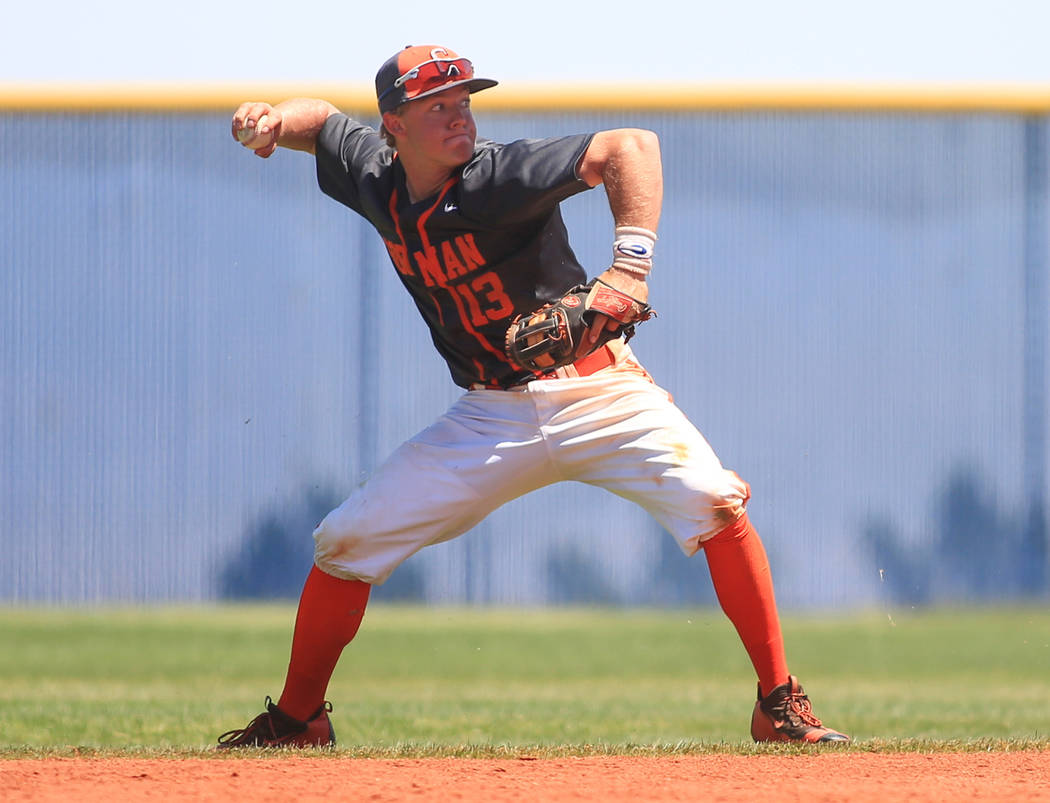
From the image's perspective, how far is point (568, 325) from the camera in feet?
11.8

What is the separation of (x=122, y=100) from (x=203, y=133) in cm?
49

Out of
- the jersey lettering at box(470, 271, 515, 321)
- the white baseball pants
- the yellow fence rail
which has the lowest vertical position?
the white baseball pants

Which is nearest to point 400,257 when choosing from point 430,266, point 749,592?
point 430,266

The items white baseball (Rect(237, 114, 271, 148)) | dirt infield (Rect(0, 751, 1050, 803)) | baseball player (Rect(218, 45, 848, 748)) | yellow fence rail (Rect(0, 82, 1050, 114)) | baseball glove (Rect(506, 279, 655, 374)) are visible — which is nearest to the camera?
dirt infield (Rect(0, 751, 1050, 803))

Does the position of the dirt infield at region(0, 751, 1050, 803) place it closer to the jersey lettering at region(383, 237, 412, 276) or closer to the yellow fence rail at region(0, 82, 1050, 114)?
the jersey lettering at region(383, 237, 412, 276)

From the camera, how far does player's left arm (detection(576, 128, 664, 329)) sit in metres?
3.62

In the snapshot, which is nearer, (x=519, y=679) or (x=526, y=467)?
(x=526, y=467)

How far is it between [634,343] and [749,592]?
4665 millimetres

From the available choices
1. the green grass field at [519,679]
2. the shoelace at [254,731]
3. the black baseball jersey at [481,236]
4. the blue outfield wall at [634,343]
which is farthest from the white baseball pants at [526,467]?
the blue outfield wall at [634,343]

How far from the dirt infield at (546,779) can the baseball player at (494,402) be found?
475 mm

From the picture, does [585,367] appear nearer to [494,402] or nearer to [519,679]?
[494,402]

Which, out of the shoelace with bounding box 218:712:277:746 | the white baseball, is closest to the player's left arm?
the white baseball

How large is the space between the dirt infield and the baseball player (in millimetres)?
475

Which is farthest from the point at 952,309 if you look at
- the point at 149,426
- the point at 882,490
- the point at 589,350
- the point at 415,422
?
the point at 589,350
